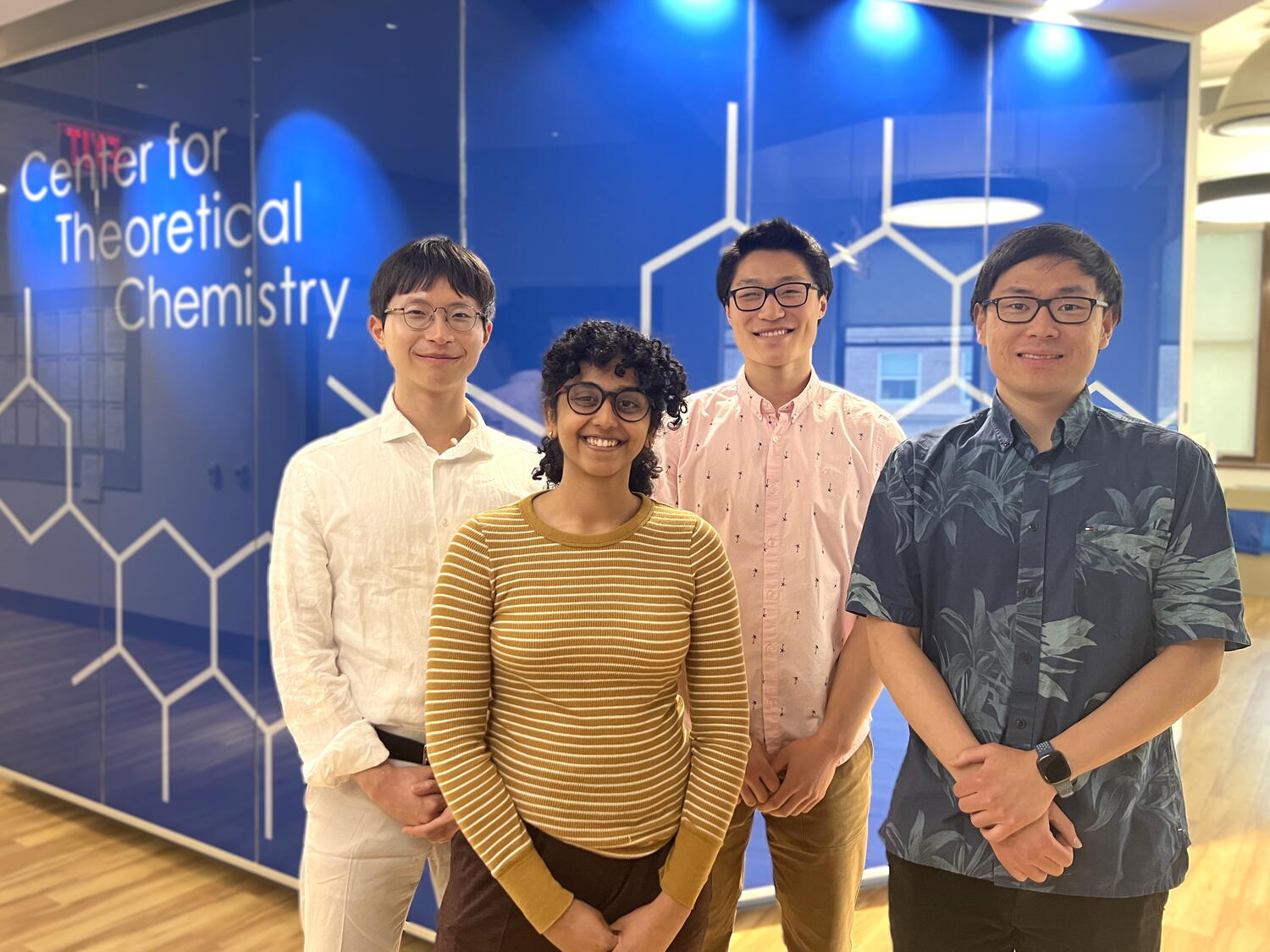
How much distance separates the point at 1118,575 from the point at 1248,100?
11.2 ft

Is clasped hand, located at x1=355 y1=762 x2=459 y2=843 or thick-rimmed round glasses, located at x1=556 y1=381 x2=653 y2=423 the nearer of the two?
thick-rimmed round glasses, located at x1=556 y1=381 x2=653 y2=423

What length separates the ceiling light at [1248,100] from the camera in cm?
367

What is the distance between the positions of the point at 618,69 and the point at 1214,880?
321 cm

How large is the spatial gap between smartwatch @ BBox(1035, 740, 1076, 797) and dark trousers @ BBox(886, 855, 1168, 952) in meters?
0.19

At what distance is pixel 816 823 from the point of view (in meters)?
1.77

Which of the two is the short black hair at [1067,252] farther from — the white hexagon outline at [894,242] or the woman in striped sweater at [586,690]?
the white hexagon outline at [894,242]

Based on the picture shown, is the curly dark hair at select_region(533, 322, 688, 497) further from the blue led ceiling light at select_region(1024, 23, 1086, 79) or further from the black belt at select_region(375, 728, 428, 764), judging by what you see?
the blue led ceiling light at select_region(1024, 23, 1086, 79)

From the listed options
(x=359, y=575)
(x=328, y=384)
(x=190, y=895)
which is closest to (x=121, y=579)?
(x=190, y=895)

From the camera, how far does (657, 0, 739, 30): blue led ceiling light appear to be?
258 centimetres

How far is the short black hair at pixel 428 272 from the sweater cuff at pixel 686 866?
95 cm

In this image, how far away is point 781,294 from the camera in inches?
66.3

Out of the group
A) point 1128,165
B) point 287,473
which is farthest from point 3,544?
point 1128,165

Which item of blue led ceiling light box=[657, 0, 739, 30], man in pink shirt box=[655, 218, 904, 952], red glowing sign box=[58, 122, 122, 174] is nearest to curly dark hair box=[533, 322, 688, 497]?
man in pink shirt box=[655, 218, 904, 952]

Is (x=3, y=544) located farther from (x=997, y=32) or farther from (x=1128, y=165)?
(x=1128, y=165)
